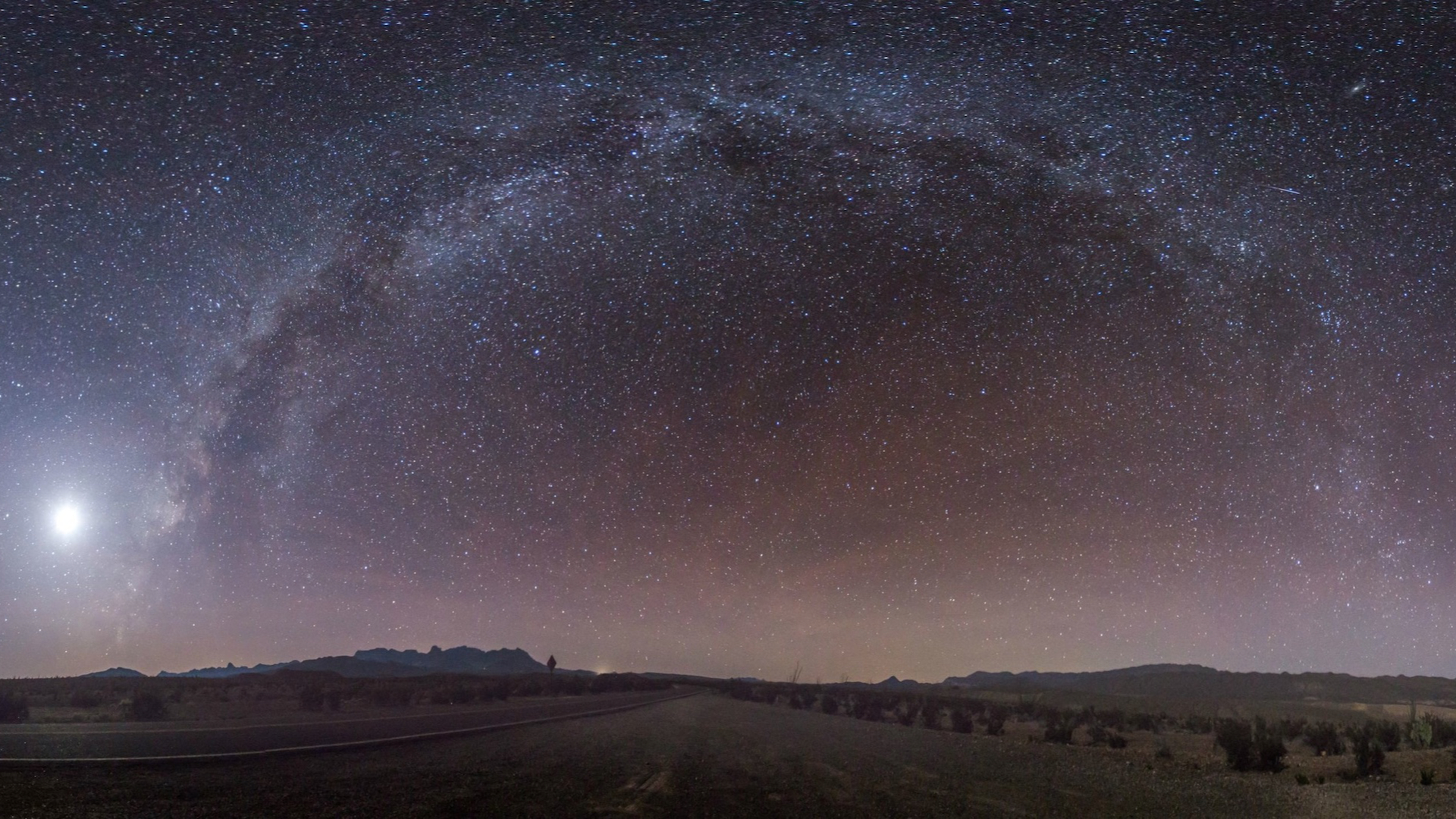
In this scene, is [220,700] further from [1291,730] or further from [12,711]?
[1291,730]

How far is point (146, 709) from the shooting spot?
26750 mm

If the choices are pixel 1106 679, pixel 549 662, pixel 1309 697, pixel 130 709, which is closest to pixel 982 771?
pixel 130 709

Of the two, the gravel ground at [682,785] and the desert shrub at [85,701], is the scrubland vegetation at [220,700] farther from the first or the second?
the gravel ground at [682,785]

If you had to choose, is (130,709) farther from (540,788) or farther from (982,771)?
(982,771)

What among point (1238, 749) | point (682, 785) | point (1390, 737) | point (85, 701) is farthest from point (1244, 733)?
point (85, 701)

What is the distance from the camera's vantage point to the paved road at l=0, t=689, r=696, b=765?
554 inches

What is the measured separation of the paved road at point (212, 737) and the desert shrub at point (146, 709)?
390 cm

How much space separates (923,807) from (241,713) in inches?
1067

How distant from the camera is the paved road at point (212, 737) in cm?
1407

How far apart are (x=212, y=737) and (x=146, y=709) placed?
12432 millimetres

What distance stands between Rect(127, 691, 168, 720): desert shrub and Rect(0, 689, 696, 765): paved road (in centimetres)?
390

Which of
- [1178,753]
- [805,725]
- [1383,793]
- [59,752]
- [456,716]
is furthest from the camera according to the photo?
[805,725]

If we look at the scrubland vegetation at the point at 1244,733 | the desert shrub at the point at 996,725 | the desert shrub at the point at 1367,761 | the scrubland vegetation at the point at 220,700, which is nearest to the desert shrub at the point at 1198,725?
the scrubland vegetation at the point at 1244,733

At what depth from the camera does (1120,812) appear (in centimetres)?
1339
